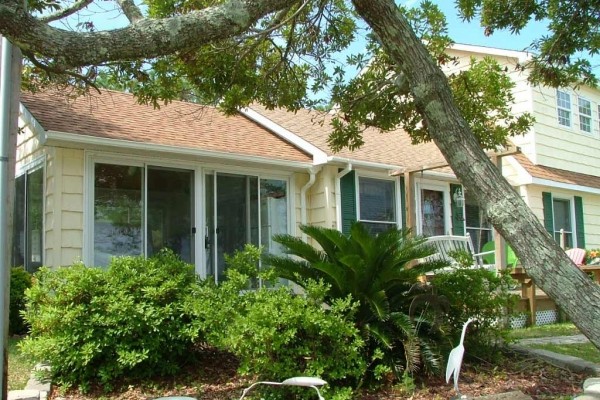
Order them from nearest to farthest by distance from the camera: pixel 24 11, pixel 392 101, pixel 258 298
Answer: pixel 24 11
pixel 258 298
pixel 392 101

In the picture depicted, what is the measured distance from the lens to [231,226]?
36.0ft

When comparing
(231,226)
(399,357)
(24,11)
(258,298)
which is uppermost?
(24,11)

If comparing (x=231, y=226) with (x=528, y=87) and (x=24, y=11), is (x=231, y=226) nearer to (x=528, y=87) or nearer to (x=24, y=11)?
(x=24, y=11)

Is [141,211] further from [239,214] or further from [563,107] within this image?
[563,107]

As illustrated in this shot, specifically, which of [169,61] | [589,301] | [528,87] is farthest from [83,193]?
[528,87]

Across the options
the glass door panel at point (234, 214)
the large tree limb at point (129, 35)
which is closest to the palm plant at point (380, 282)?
the large tree limb at point (129, 35)

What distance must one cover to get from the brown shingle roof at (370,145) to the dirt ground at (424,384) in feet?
Answer: 19.5

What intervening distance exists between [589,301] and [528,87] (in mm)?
11501

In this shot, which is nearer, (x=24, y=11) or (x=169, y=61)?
(x=24, y=11)

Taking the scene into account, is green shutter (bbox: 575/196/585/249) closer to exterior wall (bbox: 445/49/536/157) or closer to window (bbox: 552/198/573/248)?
window (bbox: 552/198/573/248)

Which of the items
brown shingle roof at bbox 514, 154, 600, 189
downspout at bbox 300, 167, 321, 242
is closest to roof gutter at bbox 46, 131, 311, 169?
downspout at bbox 300, 167, 321, 242

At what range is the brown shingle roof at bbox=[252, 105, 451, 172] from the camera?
484 inches

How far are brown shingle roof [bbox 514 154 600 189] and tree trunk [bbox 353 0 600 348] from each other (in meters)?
10.2

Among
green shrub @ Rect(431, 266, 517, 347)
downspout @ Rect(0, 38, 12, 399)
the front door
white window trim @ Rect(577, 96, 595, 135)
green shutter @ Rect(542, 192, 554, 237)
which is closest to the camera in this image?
downspout @ Rect(0, 38, 12, 399)
